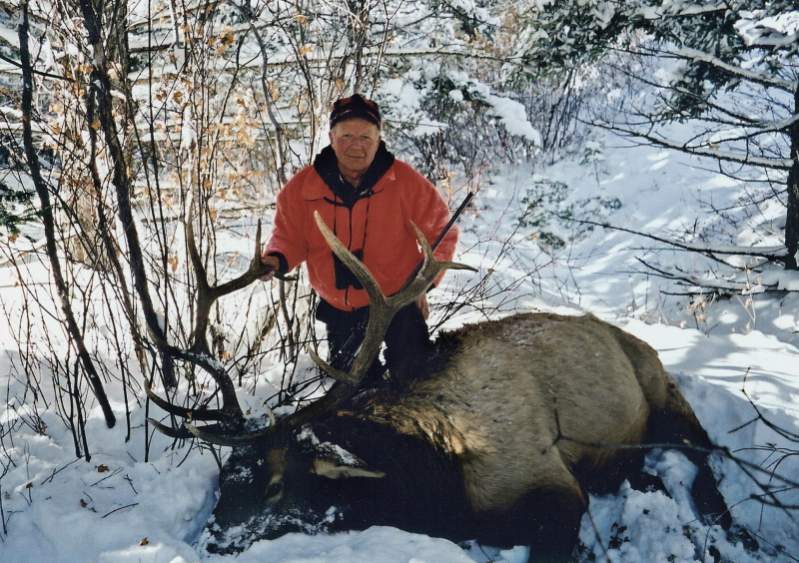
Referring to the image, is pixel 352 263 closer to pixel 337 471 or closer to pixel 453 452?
pixel 337 471

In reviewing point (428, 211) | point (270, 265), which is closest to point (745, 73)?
point (428, 211)

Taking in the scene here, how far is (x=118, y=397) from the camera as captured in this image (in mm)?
3369

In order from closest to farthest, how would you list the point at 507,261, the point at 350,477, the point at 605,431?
the point at 350,477
the point at 605,431
the point at 507,261

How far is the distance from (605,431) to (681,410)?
59cm

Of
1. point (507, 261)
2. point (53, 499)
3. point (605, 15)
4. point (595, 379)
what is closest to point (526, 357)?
point (595, 379)

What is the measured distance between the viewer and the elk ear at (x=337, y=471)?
2.57m

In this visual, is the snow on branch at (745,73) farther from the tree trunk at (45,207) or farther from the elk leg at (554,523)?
the tree trunk at (45,207)

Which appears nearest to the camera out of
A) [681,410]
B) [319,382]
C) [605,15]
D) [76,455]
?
[76,455]

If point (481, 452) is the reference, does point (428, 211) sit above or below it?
above

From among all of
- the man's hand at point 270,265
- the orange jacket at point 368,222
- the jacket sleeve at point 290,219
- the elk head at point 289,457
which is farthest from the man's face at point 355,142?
the elk head at point 289,457

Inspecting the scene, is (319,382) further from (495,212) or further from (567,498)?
(495,212)

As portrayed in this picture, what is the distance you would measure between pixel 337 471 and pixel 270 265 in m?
1.08

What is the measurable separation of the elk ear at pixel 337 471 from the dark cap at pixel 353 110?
1.74m

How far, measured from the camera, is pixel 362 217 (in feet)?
9.72
